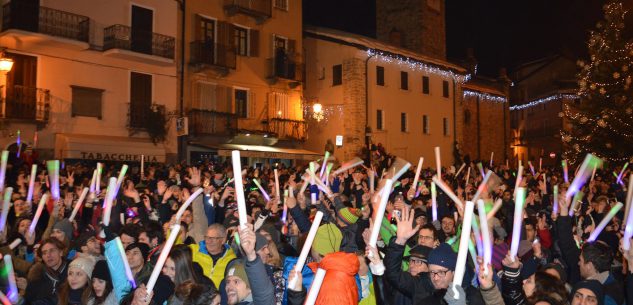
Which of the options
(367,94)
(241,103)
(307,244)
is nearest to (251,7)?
(241,103)

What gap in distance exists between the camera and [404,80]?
35.9 meters

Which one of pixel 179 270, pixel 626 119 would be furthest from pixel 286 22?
pixel 179 270

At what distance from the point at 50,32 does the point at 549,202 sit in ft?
55.1

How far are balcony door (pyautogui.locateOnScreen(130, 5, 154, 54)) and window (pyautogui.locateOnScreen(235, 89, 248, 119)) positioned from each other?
16.8ft

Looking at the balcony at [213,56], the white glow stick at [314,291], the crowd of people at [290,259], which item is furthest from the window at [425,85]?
the white glow stick at [314,291]

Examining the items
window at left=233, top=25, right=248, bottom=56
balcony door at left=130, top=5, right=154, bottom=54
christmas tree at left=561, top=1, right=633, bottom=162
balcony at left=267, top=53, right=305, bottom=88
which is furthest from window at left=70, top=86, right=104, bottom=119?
christmas tree at left=561, top=1, right=633, bottom=162

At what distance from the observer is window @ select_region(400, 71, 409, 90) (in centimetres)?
3559

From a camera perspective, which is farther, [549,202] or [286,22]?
[286,22]

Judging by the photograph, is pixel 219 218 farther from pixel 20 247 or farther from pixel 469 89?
pixel 469 89

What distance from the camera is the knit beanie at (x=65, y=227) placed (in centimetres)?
791

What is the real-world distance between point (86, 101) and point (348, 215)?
1736 cm

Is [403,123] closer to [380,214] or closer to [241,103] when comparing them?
[241,103]

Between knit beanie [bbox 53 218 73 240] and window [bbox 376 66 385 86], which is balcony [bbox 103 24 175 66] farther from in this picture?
knit beanie [bbox 53 218 73 240]

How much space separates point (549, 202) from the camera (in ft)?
41.0
